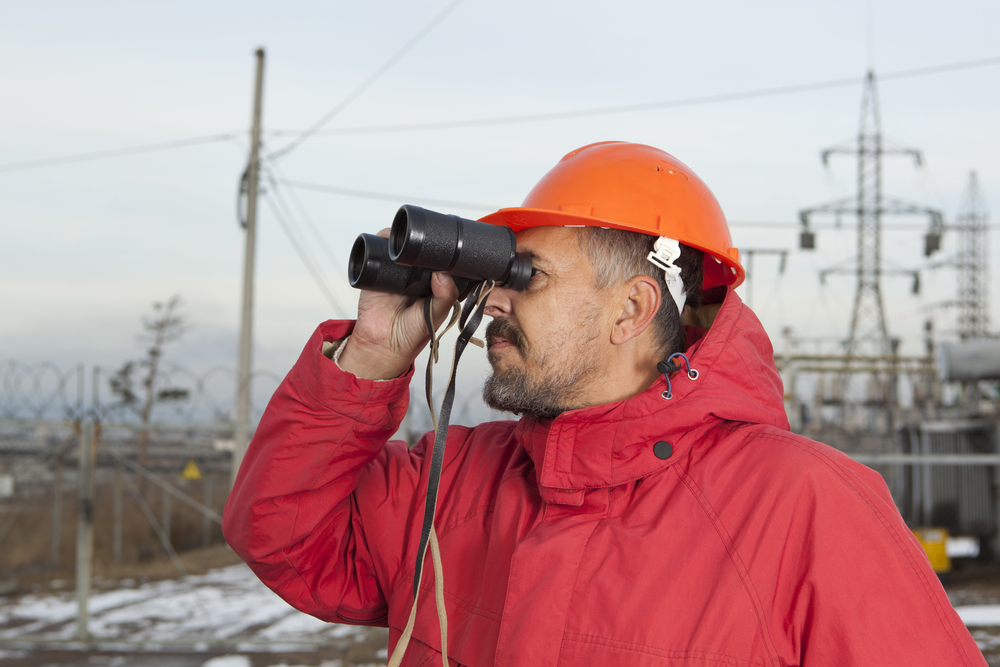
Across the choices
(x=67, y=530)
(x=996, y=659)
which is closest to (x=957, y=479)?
(x=996, y=659)

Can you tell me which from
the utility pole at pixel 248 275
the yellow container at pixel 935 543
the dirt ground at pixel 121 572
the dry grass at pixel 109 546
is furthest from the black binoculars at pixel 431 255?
the yellow container at pixel 935 543

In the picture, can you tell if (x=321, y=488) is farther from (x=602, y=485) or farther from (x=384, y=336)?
(x=602, y=485)

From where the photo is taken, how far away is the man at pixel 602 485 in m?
1.35

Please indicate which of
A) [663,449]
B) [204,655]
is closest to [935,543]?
[204,655]

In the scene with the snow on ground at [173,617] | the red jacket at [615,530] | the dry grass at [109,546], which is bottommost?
the dry grass at [109,546]

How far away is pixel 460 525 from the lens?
5.97 ft

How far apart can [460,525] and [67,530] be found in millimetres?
12756

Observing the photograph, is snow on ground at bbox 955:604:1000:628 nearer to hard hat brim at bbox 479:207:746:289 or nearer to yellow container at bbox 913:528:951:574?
yellow container at bbox 913:528:951:574

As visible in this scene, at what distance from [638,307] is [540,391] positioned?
0.32 metres

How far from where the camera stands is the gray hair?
6.09 feet

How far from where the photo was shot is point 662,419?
1.53 m

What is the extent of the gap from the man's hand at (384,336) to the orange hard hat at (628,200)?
1.03 ft

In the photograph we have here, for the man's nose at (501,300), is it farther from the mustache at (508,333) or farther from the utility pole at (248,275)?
the utility pole at (248,275)

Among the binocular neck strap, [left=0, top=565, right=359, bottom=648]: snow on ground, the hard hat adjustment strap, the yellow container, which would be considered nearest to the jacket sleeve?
the binocular neck strap
